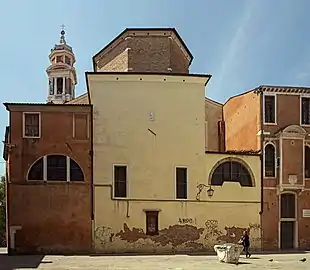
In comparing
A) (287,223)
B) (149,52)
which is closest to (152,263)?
(287,223)

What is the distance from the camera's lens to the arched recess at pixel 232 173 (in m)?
33.9

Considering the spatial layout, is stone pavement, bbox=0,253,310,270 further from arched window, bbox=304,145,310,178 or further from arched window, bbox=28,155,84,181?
arched window, bbox=304,145,310,178

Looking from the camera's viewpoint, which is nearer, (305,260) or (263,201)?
(305,260)

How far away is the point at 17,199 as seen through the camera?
31.2 meters

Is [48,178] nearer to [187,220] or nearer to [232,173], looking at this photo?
[187,220]

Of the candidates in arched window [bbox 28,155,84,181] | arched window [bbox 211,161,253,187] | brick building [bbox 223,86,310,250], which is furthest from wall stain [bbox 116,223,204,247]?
brick building [bbox 223,86,310,250]

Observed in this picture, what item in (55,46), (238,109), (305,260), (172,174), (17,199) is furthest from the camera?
(55,46)

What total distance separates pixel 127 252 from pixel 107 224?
76.8 inches

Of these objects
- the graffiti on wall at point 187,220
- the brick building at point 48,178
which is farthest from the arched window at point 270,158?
the brick building at point 48,178

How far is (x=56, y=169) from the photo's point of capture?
105ft

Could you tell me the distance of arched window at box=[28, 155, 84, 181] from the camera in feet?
104

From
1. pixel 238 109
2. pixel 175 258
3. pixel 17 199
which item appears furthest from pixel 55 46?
pixel 175 258

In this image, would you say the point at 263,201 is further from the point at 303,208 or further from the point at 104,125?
the point at 104,125

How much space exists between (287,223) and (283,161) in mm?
3846
